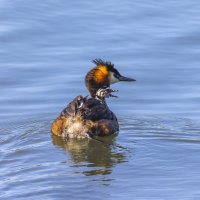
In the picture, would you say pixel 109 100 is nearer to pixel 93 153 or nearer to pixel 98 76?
pixel 98 76

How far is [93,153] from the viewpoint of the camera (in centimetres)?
1035

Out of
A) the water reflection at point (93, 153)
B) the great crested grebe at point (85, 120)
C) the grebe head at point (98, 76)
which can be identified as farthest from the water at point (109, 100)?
the grebe head at point (98, 76)

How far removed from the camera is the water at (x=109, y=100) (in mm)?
8875

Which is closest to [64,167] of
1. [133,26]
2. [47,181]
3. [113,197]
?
[47,181]

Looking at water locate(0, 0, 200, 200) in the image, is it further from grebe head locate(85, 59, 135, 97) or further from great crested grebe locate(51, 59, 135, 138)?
grebe head locate(85, 59, 135, 97)

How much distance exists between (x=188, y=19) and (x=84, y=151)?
262 inches

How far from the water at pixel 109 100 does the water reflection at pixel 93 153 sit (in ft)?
0.05

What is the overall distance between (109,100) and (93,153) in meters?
2.94

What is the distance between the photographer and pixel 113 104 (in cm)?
1291

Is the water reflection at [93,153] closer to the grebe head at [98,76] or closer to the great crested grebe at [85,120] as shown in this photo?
the great crested grebe at [85,120]

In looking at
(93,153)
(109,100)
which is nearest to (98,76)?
(109,100)

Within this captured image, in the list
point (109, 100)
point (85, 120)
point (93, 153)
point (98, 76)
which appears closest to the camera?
point (93, 153)

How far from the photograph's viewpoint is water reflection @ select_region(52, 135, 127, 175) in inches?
377

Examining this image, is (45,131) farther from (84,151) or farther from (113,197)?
(113,197)
